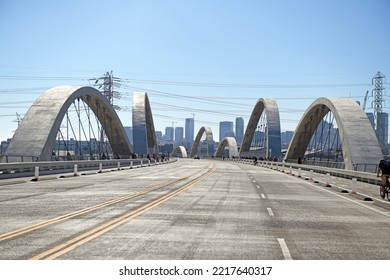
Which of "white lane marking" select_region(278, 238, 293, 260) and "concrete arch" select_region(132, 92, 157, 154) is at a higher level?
"concrete arch" select_region(132, 92, 157, 154)

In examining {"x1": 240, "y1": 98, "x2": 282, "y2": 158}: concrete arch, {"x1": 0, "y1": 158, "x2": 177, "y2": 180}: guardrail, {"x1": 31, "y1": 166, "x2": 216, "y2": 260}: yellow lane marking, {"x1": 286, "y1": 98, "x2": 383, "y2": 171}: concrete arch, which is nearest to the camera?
{"x1": 31, "y1": 166, "x2": 216, "y2": 260}: yellow lane marking

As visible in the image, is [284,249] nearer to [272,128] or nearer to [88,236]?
[88,236]

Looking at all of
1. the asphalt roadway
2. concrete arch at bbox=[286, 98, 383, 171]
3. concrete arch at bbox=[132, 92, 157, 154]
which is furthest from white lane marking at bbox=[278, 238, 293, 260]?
concrete arch at bbox=[132, 92, 157, 154]

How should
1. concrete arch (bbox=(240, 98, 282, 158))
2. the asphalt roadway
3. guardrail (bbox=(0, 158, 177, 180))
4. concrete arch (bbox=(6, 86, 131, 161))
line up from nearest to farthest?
the asphalt roadway, guardrail (bbox=(0, 158, 177, 180)), concrete arch (bbox=(6, 86, 131, 161)), concrete arch (bbox=(240, 98, 282, 158))

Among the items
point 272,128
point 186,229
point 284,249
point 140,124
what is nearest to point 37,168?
point 186,229

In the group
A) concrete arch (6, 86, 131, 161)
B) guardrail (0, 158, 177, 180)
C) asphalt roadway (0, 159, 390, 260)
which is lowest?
asphalt roadway (0, 159, 390, 260)

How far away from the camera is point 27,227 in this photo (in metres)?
10.1

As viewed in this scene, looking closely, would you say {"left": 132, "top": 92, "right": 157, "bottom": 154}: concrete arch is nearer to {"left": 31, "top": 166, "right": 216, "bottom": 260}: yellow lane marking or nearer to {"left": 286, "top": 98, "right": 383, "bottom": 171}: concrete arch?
{"left": 286, "top": 98, "right": 383, "bottom": 171}: concrete arch

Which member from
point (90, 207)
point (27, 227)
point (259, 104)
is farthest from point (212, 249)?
point (259, 104)

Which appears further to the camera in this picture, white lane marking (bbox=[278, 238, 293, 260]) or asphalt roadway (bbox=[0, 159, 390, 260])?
asphalt roadway (bbox=[0, 159, 390, 260])

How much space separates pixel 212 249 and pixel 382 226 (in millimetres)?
5880

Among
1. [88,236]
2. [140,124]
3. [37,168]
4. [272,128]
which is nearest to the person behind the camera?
[88,236]

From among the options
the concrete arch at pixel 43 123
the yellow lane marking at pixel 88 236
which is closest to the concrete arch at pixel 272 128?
the concrete arch at pixel 43 123
